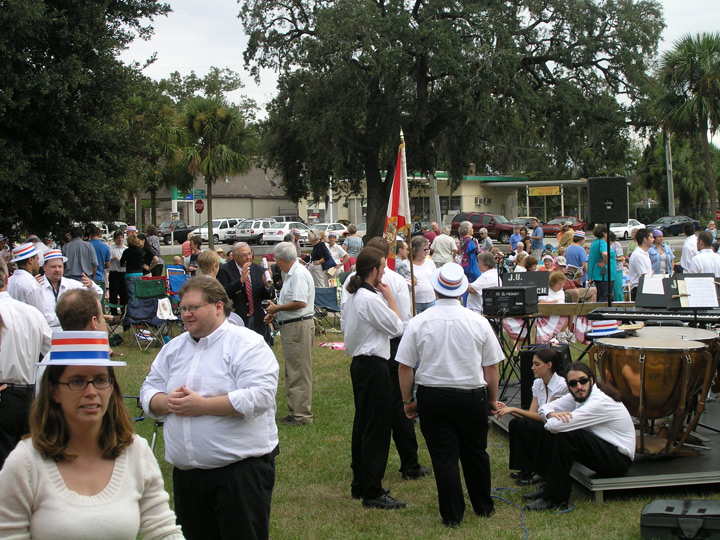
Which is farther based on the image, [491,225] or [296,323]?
[491,225]

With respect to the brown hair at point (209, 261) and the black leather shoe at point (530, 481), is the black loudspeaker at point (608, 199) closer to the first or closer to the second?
the black leather shoe at point (530, 481)

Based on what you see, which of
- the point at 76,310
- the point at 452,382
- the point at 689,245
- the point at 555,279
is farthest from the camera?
the point at 689,245

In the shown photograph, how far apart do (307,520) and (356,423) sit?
2.78 feet

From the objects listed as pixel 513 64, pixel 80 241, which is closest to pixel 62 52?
pixel 80 241

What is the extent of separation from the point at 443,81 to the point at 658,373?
87.8 feet

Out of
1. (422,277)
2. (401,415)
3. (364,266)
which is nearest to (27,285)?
(364,266)

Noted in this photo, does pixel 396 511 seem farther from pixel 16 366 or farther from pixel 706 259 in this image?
pixel 706 259

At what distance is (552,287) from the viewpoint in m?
11.0

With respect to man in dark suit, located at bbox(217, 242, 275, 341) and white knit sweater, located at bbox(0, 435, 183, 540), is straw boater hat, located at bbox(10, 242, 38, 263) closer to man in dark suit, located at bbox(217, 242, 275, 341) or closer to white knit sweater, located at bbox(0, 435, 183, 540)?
man in dark suit, located at bbox(217, 242, 275, 341)

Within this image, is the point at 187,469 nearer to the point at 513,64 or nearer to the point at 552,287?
the point at 552,287

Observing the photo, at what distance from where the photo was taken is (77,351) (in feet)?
8.42

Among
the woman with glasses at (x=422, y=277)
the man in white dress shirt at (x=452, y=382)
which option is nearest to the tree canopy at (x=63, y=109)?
the woman with glasses at (x=422, y=277)

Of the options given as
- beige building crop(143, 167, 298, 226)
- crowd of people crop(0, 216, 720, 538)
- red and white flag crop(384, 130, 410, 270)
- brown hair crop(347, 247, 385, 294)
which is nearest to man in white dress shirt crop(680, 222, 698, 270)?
crowd of people crop(0, 216, 720, 538)

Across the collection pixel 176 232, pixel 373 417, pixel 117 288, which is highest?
pixel 176 232
